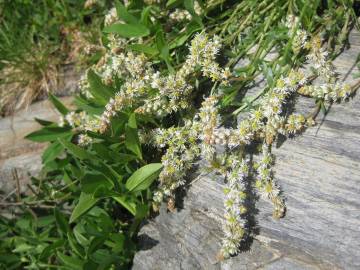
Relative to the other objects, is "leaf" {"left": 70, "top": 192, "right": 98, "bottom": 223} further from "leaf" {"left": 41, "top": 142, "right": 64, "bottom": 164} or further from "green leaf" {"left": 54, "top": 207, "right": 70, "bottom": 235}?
"leaf" {"left": 41, "top": 142, "right": 64, "bottom": 164}

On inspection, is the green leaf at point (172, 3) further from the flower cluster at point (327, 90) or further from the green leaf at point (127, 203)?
the green leaf at point (127, 203)

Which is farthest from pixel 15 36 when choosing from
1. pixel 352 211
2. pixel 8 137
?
pixel 352 211

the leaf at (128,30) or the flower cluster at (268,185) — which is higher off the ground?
the leaf at (128,30)

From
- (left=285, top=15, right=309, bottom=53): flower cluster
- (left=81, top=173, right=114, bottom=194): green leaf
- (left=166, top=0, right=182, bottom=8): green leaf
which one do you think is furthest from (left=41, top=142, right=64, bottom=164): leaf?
(left=285, top=15, right=309, bottom=53): flower cluster

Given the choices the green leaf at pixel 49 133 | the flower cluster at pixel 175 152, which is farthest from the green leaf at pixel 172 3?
the green leaf at pixel 49 133

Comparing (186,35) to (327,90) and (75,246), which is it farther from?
(75,246)

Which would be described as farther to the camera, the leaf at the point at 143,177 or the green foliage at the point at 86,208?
the green foliage at the point at 86,208
